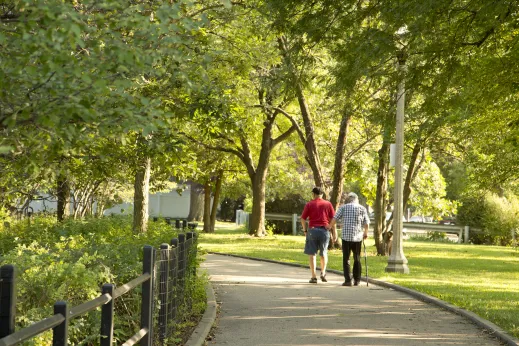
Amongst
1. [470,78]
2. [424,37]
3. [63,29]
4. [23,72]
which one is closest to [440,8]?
[424,37]

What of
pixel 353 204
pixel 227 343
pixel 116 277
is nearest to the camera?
pixel 116 277

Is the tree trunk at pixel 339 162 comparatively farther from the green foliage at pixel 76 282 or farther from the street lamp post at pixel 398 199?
the green foliage at pixel 76 282

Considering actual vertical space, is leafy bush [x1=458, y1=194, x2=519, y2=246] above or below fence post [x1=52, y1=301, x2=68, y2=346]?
above

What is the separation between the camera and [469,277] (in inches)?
904

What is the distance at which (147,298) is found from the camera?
823 centimetres

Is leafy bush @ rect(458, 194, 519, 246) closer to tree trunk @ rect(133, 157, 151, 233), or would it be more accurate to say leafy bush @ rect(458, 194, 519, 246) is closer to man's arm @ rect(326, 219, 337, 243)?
man's arm @ rect(326, 219, 337, 243)

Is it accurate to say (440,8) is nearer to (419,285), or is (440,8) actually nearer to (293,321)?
(293,321)

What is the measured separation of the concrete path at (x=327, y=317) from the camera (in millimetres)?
11078

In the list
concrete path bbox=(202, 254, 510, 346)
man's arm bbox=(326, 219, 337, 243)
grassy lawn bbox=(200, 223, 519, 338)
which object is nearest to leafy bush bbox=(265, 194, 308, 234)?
grassy lawn bbox=(200, 223, 519, 338)

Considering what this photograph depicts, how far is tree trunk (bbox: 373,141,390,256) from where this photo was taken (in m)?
31.0

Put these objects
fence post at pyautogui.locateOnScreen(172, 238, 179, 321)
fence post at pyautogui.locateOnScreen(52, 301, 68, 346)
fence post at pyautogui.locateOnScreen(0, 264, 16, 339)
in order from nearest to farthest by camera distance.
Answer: fence post at pyautogui.locateOnScreen(0, 264, 16, 339), fence post at pyautogui.locateOnScreen(52, 301, 68, 346), fence post at pyautogui.locateOnScreen(172, 238, 179, 321)

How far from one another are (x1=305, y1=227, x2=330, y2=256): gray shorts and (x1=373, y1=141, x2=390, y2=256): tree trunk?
12953 mm

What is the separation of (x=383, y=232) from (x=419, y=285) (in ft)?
48.5

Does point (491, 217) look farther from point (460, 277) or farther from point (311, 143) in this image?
point (460, 277)
